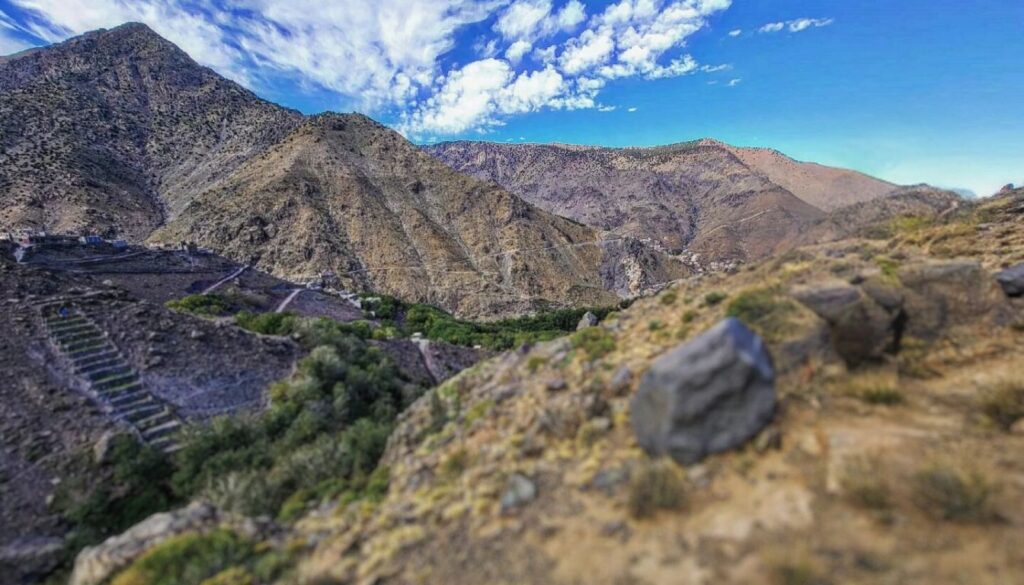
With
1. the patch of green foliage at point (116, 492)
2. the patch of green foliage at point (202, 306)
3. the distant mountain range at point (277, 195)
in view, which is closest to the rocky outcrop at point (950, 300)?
the patch of green foliage at point (116, 492)

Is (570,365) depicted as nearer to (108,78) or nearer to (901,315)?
(901,315)

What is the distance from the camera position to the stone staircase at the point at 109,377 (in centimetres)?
1282

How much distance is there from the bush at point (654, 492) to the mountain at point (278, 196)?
53207 mm

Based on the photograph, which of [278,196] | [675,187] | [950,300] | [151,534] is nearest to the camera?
[151,534]

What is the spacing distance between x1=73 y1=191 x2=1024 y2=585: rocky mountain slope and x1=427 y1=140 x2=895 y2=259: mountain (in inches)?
3396

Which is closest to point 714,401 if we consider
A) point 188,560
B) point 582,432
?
point 582,432

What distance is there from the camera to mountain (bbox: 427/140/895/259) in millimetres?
107312

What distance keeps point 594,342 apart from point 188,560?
7.33 metres

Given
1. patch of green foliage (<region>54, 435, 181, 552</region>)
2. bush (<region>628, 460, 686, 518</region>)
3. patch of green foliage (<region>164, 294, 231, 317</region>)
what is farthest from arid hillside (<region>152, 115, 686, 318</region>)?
bush (<region>628, 460, 686, 518</region>)

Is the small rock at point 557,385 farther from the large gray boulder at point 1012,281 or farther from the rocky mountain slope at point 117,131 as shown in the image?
the rocky mountain slope at point 117,131

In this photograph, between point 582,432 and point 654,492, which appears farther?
point 582,432

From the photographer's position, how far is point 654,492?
5.12 m

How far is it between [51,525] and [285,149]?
235 ft

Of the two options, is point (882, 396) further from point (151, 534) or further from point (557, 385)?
point (151, 534)
